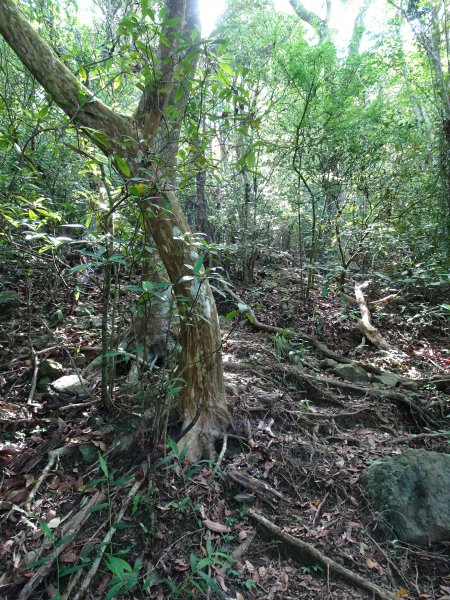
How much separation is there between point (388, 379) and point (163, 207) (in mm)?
3389

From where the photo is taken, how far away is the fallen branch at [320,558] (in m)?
2.17

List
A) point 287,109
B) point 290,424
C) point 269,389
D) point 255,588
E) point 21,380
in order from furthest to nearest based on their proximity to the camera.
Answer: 1. point 287,109
2. point 269,389
3. point 21,380
4. point 290,424
5. point 255,588

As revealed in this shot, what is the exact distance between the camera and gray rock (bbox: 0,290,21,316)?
15.4 ft

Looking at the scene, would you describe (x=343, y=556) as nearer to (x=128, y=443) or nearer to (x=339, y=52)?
(x=128, y=443)

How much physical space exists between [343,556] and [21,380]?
10.6ft

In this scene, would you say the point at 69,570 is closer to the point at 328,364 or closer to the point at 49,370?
the point at 49,370

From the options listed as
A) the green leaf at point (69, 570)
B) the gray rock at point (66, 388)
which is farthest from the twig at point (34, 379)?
the green leaf at point (69, 570)

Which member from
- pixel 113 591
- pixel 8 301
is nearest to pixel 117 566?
pixel 113 591

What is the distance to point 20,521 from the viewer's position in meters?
2.40

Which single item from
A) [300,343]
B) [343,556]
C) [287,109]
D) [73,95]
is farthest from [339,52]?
[343,556]

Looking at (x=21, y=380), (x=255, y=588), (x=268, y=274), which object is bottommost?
(x=255, y=588)

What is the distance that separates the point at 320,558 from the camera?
2336 millimetres

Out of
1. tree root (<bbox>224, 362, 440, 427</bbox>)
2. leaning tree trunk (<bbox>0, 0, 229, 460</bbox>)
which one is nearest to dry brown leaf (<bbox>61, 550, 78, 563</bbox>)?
leaning tree trunk (<bbox>0, 0, 229, 460</bbox>)

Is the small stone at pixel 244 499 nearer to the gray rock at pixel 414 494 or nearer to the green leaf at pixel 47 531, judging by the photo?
the gray rock at pixel 414 494
